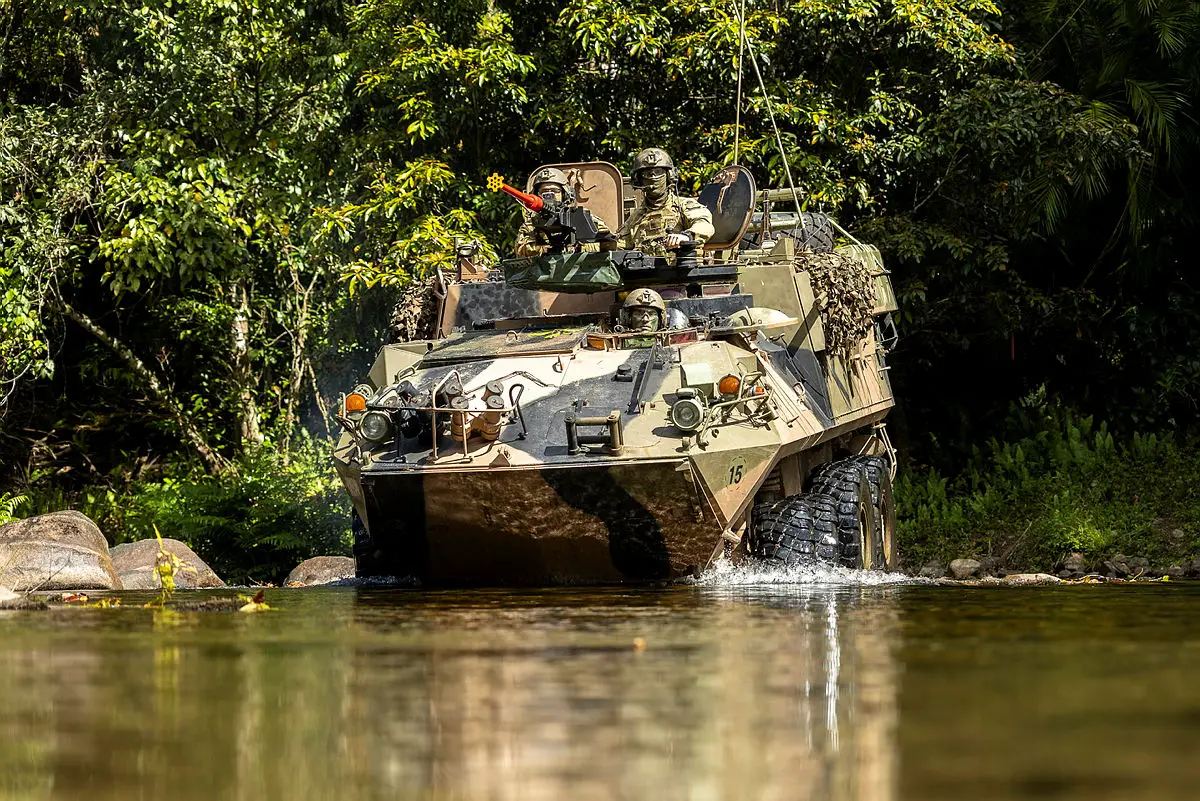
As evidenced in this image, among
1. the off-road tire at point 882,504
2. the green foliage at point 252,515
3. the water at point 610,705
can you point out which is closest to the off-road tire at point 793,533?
the off-road tire at point 882,504

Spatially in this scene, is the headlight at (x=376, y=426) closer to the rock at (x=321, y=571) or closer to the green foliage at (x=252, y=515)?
the rock at (x=321, y=571)

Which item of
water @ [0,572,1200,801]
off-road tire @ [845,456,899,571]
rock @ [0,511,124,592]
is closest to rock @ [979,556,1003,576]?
off-road tire @ [845,456,899,571]

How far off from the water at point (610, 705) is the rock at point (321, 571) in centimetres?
677

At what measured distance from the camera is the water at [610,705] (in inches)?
155

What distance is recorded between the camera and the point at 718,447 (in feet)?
33.4

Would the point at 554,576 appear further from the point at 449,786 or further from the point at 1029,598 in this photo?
the point at 449,786

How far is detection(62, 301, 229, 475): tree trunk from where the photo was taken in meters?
20.1

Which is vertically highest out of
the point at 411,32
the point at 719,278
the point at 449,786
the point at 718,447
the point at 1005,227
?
the point at 411,32

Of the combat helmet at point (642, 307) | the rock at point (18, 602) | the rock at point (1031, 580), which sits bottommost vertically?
the rock at point (1031, 580)

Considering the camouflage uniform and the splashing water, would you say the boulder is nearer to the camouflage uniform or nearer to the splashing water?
the splashing water

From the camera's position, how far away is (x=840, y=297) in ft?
43.8

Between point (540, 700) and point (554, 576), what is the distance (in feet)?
18.0

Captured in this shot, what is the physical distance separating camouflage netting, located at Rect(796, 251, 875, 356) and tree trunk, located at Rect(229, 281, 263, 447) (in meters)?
8.78

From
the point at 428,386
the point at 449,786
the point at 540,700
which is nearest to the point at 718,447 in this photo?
the point at 428,386
